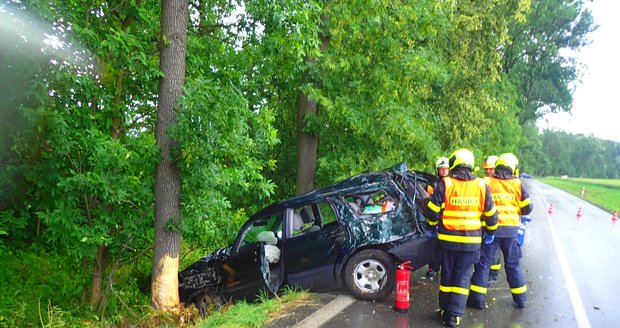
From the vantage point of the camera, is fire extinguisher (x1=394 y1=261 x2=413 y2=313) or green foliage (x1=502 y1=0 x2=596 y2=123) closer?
fire extinguisher (x1=394 y1=261 x2=413 y2=313)

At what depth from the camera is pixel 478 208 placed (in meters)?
4.85

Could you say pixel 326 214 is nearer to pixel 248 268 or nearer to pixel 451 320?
pixel 248 268

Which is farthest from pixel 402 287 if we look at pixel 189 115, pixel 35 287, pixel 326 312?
pixel 35 287

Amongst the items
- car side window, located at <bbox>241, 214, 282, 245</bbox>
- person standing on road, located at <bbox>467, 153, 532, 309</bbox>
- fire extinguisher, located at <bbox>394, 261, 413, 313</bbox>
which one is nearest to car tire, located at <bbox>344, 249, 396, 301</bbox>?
fire extinguisher, located at <bbox>394, 261, 413, 313</bbox>

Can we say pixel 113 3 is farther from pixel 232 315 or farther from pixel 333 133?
pixel 333 133

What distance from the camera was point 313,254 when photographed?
5891 millimetres

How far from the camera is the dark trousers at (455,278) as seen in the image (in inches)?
189

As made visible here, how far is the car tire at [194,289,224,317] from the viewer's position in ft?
21.6

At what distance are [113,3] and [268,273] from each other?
4.35 meters

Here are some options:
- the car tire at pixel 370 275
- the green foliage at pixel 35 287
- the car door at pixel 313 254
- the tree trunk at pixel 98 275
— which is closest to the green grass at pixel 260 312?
the car door at pixel 313 254

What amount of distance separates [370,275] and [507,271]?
1.62m

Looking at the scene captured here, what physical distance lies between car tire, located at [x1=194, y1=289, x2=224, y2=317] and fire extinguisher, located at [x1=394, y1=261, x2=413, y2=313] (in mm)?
2701

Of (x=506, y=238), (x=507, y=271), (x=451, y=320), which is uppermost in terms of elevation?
(x=506, y=238)

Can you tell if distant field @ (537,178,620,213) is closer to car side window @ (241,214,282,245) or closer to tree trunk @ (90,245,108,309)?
car side window @ (241,214,282,245)
